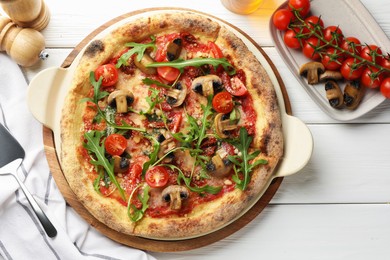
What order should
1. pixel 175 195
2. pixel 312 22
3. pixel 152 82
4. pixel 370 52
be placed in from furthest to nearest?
pixel 312 22
pixel 370 52
pixel 152 82
pixel 175 195

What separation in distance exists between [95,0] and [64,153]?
3.89 ft

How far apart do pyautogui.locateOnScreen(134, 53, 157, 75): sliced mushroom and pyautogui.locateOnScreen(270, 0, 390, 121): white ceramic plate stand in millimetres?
944

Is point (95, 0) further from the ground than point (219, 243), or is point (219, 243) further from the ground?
point (95, 0)

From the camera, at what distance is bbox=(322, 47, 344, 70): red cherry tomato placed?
150 inches

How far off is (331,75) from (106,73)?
1.61 m

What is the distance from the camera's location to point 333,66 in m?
3.89

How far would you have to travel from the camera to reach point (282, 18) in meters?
3.84

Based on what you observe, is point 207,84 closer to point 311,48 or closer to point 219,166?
point 219,166

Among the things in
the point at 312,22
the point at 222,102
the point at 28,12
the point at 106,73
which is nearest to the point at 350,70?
the point at 312,22

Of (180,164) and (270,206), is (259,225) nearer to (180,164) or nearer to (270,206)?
(270,206)

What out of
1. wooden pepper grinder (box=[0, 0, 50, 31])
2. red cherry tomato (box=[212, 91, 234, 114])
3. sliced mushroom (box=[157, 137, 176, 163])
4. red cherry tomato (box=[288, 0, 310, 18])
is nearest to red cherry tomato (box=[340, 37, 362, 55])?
red cherry tomato (box=[288, 0, 310, 18])

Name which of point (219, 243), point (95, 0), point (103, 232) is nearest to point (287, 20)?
point (95, 0)

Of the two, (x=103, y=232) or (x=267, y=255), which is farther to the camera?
(x=267, y=255)

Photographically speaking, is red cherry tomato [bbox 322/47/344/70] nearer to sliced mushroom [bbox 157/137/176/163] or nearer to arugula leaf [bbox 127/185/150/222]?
sliced mushroom [bbox 157/137/176/163]
